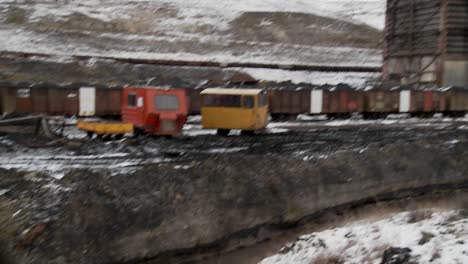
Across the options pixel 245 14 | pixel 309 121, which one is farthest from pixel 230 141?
pixel 245 14

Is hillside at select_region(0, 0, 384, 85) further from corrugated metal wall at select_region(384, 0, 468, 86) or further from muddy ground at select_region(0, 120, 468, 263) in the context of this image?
muddy ground at select_region(0, 120, 468, 263)

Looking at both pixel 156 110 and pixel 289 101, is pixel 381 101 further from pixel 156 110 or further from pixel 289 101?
pixel 156 110

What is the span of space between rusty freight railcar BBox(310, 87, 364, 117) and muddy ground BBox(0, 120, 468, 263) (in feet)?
26.5

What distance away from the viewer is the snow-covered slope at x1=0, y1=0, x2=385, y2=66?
134ft

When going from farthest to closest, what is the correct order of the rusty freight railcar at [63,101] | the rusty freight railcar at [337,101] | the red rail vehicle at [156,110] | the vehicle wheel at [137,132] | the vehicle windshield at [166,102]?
the rusty freight railcar at [337,101] → the rusty freight railcar at [63,101] → the vehicle wheel at [137,132] → the vehicle windshield at [166,102] → the red rail vehicle at [156,110]

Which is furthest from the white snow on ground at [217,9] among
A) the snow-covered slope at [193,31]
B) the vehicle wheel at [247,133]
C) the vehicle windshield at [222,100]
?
the vehicle wheel at [247,133]

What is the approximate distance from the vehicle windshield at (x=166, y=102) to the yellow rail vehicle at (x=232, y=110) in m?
1.56

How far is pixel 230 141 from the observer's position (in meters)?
16.7

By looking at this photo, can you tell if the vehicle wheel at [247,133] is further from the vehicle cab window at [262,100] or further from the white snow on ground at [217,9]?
the white snow on ground at [217,9]

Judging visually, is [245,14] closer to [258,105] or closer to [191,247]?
[258,105]

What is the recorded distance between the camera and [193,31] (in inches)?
1935

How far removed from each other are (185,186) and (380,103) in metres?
17.9

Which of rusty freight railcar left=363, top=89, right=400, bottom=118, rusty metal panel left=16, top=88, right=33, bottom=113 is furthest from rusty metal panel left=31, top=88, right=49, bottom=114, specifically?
rusty freight railcar left=363, top=89, right=400, bottom=118

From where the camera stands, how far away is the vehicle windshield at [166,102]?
16.4m
